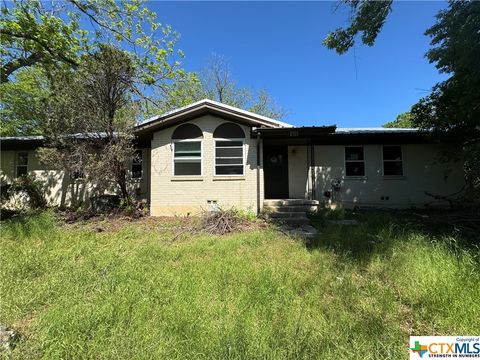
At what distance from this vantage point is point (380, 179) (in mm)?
13258

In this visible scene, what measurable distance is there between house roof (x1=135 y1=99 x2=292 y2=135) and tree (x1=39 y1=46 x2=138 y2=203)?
749 millimetres

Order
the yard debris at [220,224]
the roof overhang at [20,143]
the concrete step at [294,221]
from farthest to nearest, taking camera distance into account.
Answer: the roof overhang at [20,143] → the concrete step at [294,221] → the yard debris at [220,224]

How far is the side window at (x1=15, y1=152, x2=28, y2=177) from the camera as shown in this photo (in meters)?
14.8

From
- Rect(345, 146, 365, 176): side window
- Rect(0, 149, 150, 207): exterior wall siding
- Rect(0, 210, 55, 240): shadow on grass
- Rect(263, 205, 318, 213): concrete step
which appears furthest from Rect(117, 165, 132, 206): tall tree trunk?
Rect(345, 146, 365, 176): side window

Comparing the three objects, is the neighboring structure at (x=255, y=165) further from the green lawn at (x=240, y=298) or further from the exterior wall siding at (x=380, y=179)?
the green lawn at (x=240, y=298)

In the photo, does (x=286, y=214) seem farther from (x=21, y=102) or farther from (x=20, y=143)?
(x=21, y=102)

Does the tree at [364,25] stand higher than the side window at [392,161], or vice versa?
the tree at [364,25]

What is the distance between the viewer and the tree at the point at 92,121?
10.3 meters

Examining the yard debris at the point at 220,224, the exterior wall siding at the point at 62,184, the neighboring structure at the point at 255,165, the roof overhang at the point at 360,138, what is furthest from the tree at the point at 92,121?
the roof overhang at the point at 360,138

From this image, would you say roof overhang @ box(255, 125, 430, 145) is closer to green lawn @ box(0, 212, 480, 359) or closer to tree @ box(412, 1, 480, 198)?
tree @ box(412, 1, 480, 198)

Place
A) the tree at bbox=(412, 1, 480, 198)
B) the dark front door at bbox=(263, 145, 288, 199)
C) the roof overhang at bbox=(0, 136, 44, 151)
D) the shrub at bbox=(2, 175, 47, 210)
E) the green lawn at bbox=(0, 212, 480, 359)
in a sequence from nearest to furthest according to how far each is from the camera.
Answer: the green lawn at bbox=(0, 212, 480, 359) → the tree at bbox=(412, 1, 480, 198) → the dark front door at bbox=(263, 145, 288, 199) → the shrub at bbox=(2, 175, 47, 210) → the roof overhang at bbox=(0, 136, 44, 151)

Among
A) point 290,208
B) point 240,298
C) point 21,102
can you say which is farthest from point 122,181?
point 21,102

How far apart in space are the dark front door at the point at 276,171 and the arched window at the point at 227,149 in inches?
82.0

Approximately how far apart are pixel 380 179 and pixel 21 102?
67.7 feet
